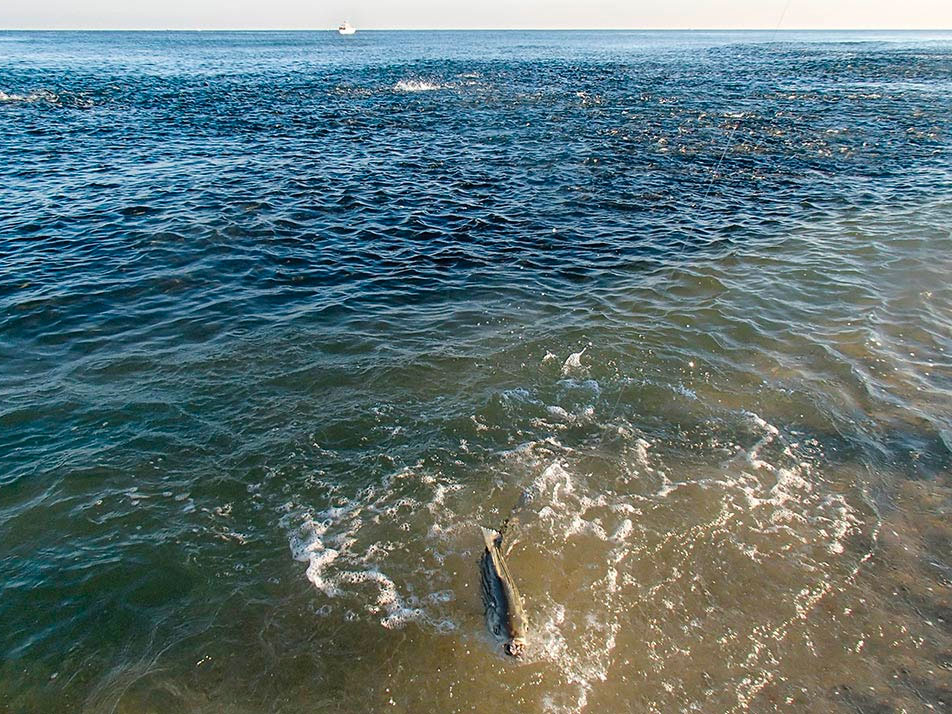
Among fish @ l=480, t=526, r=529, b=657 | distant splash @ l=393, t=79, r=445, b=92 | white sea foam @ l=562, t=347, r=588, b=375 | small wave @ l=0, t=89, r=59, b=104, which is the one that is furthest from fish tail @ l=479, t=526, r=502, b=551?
distant splash @ l=393, t=79, r=445, b=92

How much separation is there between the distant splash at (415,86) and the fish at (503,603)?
2183 inches

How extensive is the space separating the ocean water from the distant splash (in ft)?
116

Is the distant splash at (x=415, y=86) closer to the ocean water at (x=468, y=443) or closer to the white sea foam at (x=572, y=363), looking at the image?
the ocean water at (x=468, y=443)

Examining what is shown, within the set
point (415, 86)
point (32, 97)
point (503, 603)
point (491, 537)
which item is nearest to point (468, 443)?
point (491, 537)

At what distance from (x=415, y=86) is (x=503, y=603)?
59.5 metres

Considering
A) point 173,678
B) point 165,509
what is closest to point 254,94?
point 165,509

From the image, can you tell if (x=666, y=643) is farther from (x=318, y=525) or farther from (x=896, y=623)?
(x=318, y=525)

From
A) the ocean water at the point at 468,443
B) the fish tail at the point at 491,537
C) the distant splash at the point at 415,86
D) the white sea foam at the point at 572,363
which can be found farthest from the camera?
the distant splash at the point at 415,86

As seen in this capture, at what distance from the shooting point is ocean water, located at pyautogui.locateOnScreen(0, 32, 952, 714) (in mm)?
7328

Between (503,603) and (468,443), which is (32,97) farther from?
(503,603)

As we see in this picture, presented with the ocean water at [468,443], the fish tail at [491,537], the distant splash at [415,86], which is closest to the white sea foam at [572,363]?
the ocean water at [468,443]

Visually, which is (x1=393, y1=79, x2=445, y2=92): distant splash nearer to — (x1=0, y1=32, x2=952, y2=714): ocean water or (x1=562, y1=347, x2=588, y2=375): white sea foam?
(x1=0, y1=32, x2=952, y2=714): ocean water

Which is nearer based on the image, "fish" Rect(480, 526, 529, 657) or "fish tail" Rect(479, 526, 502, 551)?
"fish" Rect(480, 526, 529, 657)

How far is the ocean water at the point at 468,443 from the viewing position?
733 cm
